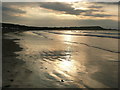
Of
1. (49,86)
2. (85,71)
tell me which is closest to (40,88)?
(49,86)

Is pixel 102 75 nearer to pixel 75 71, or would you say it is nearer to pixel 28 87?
pixel 75 71

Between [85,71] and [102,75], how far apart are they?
793mm

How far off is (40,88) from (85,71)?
2.66 meters

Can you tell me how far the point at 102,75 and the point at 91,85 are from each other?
53.4 inches

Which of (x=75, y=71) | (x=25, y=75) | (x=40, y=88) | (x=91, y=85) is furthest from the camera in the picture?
(x=75, y=71)

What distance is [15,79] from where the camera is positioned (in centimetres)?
580

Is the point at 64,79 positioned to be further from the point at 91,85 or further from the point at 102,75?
the point at 102,75

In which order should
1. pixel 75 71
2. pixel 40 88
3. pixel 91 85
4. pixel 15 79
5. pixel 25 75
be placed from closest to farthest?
pixel 40 88, pixel 91 85, pixel 15 79, pixel 25 75, pixel 75 71

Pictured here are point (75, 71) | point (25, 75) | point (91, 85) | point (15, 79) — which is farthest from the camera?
point (75, 71)

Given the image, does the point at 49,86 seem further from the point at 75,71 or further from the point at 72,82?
the point at 75,71

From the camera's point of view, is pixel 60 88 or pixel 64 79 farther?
pixel 64 79

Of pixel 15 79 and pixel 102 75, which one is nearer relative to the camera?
pixel 15 79

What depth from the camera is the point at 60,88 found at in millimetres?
5109

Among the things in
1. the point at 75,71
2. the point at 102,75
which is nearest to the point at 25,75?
the point at 75,71
